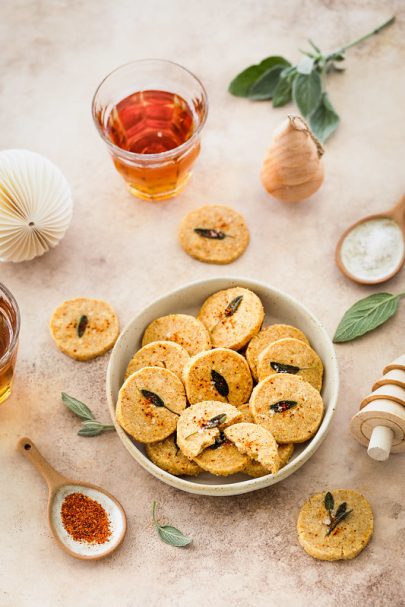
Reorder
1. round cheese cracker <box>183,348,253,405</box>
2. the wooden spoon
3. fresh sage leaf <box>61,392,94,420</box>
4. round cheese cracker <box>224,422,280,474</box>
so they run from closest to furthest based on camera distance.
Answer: round cheese cracker <box>224,422,280,474</box> < round cheese cracker <box>183,348,253,405</box> < fresh sage leaf <box>61,392,94,420</box> < the wooden spoon

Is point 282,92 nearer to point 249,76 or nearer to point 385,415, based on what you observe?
point 249,76

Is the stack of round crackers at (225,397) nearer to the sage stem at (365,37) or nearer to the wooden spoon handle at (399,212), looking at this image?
the wooden spoon handle at (399,212)

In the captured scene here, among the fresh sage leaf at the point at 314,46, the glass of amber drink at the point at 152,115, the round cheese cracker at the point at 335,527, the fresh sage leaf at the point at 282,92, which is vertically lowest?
the round cheese cracker at the point at 335,527

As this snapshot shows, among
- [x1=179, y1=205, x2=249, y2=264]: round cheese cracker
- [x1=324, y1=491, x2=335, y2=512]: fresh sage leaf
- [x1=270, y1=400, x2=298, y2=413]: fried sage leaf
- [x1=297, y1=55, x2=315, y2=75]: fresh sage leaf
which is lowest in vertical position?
[x1=324, y1=491, x2=335, y2=512]: fresh sage leaf

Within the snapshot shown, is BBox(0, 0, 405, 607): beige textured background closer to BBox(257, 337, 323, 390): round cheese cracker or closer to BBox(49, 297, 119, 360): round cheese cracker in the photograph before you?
BBox(49, 297, 119, 360): round cheese cracker

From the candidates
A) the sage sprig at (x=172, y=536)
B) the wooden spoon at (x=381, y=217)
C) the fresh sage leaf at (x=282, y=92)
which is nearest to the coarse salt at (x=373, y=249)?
the wooden spoon at (x=381, y=217)

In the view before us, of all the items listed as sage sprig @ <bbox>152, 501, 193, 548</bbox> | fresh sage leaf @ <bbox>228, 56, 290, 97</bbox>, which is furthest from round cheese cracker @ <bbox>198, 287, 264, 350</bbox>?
fresh sage leaf @ <bbox>228, 56, 290, 97</bbox>
